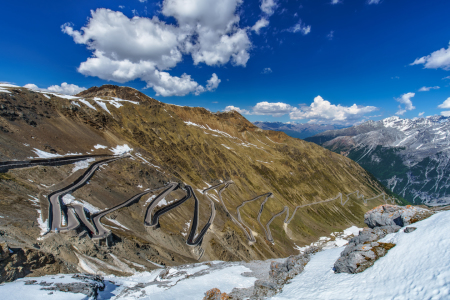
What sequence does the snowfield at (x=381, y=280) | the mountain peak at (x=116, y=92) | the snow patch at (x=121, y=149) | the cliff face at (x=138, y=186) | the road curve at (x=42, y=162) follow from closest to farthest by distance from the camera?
the snowfield at (x=381, y=280) < the cliff face at (x=138, y=186) < the road curve at (x=42, y=162) < the snow patch at (x=121, y=149) < the mountain peak at (x=116, y=92)

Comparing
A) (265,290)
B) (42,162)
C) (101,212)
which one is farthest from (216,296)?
(42,162)

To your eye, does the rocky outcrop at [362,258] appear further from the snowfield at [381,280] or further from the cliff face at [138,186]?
the cliff face at [138,186]

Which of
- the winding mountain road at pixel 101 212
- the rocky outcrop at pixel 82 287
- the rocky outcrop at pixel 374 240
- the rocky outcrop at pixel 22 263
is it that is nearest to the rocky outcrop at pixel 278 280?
the rocky outcrop at pixel 374 240

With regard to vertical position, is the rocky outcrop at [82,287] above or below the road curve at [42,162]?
below

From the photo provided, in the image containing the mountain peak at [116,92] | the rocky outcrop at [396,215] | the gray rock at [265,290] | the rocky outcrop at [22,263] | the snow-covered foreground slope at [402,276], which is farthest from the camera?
the mountain peak at [116,92]

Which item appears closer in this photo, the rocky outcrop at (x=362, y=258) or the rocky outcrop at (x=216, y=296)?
the rocky outcrop at (x=362, y=258)

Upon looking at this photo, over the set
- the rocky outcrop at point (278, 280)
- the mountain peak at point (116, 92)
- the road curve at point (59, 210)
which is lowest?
the rocky outcrop at point (278, 280)

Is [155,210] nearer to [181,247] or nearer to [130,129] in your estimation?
[181,247]
